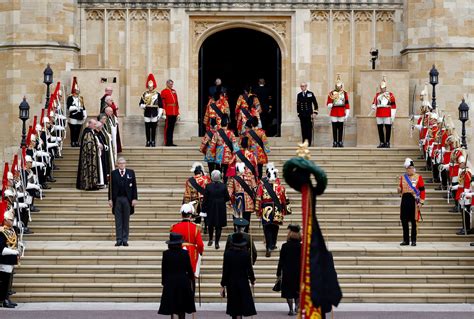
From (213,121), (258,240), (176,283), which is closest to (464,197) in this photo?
(258,240)

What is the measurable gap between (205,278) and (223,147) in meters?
5.27

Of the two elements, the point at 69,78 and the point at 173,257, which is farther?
the point at 69,78

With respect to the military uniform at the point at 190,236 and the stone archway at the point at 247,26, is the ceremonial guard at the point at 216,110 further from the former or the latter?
the military uniform at the point at 190,236

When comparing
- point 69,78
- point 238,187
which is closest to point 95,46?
point 69,78

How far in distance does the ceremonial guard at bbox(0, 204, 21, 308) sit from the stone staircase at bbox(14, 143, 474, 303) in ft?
2.50

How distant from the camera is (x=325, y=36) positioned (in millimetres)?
33281

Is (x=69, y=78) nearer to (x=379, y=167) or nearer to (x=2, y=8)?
(x=2, y=8)

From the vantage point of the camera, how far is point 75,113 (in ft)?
99.2

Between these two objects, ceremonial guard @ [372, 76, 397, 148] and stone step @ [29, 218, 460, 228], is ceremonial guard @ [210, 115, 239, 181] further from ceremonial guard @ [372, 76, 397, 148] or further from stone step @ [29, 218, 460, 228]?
ceremonial guard @ [372, 76, 397, 148]

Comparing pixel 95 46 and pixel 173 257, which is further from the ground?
pixel 95 46

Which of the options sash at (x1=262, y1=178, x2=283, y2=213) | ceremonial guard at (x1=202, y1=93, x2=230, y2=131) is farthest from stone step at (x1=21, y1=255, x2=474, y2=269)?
ceremonial guard at (x1=202, y1=93, x2=230, y2=131)

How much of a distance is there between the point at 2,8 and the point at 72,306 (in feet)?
46.0

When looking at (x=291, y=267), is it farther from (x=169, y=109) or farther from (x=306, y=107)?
(x=169, y=109)

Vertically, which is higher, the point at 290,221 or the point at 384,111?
the point at 384,111
